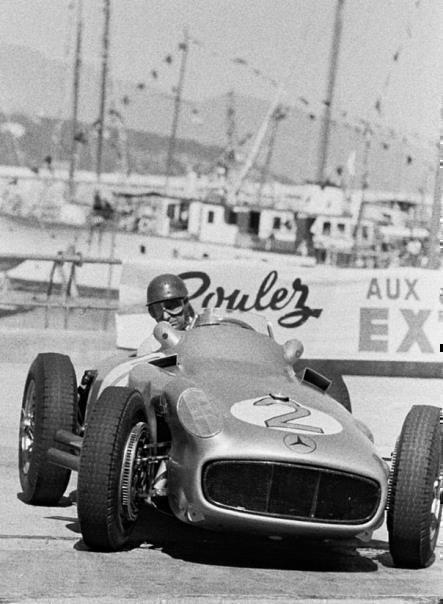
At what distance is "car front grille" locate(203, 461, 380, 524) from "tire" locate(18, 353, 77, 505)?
154 cm

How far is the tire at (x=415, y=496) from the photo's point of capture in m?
6.78

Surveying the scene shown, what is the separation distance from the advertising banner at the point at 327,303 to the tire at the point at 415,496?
29.9ft

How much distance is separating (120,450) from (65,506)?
5.29ft

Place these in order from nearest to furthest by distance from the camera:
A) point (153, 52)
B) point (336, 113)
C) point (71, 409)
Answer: point (71, 409)
point (336, 113)
point (153, 52)

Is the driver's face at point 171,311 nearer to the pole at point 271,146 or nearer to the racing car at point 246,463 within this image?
the racing car at point 246,463

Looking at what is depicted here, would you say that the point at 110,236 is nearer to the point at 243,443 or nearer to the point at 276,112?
the point at 276,112

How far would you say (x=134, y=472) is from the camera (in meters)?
6.83

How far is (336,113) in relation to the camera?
44.1 m

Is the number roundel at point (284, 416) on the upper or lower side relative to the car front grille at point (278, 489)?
upper

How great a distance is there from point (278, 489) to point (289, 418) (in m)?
0.42

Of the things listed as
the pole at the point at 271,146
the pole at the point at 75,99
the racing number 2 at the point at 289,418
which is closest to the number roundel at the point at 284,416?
the racing number 2 at the point at 289,418

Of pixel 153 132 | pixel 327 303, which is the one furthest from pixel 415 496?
pixel 153 132

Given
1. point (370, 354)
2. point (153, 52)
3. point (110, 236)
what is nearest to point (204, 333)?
point (370, 354)

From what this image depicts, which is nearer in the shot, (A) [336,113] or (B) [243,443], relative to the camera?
(B) [243,443]
